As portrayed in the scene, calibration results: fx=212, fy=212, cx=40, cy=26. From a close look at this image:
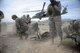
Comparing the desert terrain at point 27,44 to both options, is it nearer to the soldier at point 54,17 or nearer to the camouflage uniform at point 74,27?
the soldier at point 54,17

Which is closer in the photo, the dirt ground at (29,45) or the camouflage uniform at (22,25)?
the dirt ground at (29,45)

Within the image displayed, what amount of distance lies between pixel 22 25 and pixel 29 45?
0.36 m

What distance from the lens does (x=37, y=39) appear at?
138 inches

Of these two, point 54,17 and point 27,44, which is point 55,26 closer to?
point 54,17

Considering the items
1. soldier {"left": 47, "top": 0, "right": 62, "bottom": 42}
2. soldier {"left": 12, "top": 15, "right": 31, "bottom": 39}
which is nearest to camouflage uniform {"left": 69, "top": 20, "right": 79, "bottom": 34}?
soldier {"left": 47, "top": 0, "right": 62, "bottom": 42}

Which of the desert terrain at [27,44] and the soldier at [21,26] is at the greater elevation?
the soldier at [21,26]

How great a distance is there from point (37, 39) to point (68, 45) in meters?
0.55

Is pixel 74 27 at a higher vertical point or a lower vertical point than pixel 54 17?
lower

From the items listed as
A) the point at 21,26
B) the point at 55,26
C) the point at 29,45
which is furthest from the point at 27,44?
the point at 55,26

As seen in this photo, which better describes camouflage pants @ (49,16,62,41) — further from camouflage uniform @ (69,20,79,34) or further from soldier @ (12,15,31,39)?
soldier @ (12,15,31,39)

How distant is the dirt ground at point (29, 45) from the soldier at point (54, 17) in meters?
0.10

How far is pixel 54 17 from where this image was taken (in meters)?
3.42

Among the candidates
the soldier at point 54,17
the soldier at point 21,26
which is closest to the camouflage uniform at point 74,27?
the soldier at point 54,17

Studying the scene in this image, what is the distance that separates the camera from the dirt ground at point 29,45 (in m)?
3.35
